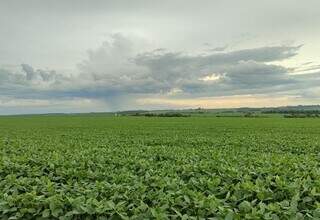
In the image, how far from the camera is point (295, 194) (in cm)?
562

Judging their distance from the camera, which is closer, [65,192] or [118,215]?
[118,215]

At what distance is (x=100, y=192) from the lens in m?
6.00

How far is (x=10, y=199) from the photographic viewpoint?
5598 mm

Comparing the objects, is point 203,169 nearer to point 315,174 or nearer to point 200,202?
point 315,174

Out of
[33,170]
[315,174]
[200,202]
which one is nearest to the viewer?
[200,202]

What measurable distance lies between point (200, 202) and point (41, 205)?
2.12 meters

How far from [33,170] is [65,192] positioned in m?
3.46

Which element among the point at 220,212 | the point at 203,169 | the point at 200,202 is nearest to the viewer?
the point at 220,212

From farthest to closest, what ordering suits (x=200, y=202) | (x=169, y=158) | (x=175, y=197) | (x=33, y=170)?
(x=169, y=158)
(x=33, y=170)
(x=175, y=197)
(x=200, y=202)

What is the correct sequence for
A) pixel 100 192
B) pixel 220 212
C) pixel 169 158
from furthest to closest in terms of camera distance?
1. pixel 169 158
2. pixel 100 192
3. pixel 220 212

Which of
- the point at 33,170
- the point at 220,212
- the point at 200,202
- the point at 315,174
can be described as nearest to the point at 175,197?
the point at 200,202

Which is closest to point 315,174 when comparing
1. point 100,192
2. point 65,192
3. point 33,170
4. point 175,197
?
point 175,197

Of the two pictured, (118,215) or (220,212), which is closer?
(220,212)

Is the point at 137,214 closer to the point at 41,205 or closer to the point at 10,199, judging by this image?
the point at 41,205
